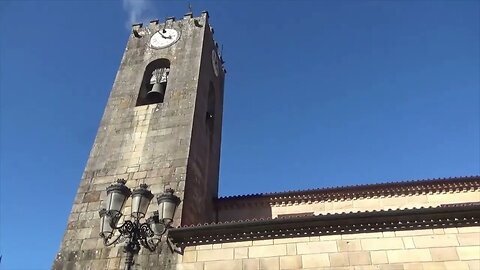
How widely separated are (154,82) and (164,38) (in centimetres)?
231

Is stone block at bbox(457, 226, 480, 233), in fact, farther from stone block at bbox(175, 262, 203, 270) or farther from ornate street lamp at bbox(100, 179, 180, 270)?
ornate street lamp at bbox(100, 179, 180, 270)

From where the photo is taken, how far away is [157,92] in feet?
43.7

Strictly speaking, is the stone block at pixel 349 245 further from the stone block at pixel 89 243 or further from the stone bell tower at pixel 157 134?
the stone block at pixel 89 243

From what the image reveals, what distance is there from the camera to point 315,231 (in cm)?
846

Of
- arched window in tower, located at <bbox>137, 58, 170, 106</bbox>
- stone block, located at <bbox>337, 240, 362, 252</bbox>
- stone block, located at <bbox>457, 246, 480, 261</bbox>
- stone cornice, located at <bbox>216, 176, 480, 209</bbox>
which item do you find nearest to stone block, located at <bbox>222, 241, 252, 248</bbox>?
stone block, located at <bbox>337, 240, 362, 252</bbox>

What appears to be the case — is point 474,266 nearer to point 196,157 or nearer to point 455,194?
point 455,194

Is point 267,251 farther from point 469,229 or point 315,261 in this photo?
point 469,229

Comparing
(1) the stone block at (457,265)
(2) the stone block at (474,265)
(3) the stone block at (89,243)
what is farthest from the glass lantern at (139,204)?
(2) the stone block at (474,265)

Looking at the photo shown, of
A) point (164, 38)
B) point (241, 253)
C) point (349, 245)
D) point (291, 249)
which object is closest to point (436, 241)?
point (349, 245)

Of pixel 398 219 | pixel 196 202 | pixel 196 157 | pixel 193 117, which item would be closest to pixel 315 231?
pixel 398 219

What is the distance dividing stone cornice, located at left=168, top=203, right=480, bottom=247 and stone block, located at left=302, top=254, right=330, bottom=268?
464 mm

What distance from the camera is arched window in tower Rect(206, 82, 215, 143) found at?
14.0 metres

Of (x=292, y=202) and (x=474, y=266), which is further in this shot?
(x=292, y=202)

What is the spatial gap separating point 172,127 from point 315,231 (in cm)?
529
